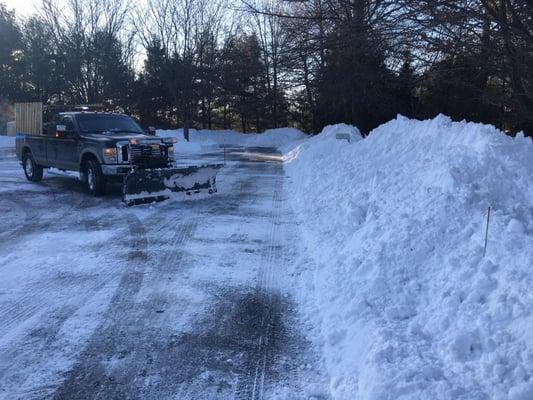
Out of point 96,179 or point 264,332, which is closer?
point 264,332

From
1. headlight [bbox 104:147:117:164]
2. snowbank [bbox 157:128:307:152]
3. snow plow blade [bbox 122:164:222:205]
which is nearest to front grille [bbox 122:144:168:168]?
headlight [bbox 104:147:117:164]

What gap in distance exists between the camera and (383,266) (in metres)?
5.26

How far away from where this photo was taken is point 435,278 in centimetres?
468

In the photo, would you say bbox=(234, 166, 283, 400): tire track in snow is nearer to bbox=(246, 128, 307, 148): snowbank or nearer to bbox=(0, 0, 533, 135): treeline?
bbox=(0, 0, 533, 135): treeline

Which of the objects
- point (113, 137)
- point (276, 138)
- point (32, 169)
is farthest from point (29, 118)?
point (276, 138)

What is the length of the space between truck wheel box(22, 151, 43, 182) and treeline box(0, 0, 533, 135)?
24.5 ft

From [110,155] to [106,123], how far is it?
7.07 ft

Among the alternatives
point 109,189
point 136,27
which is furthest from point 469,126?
point 136,27

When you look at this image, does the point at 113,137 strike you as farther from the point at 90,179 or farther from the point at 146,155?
the point at 90,179

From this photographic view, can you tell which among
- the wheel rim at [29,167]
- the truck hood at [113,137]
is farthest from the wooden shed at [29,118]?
the truck hood at [113,137]

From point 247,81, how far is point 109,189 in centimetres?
3878

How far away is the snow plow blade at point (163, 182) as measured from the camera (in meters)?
11.0

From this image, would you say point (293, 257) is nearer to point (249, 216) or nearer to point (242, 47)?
point (249, 216)

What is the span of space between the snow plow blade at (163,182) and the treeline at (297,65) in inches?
126
